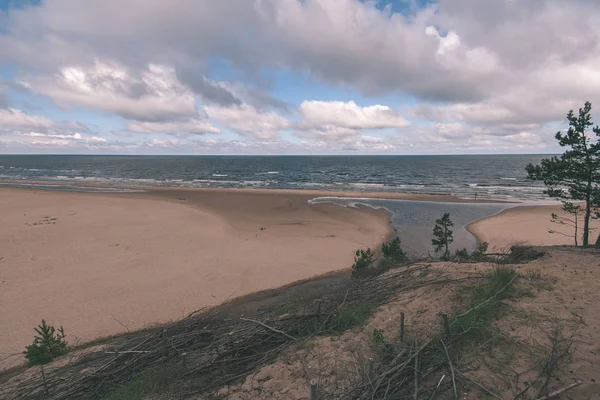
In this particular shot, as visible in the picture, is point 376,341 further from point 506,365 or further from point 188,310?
point 188,310

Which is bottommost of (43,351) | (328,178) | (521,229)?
(43,351)

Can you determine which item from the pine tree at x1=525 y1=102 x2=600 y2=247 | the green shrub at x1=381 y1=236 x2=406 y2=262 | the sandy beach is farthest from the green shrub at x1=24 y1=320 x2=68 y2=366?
the pine tree at x1=525 y1=102 x2=600 y2=247

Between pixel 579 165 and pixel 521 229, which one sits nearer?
pixel 579 165

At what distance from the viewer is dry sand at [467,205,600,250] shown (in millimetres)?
20797

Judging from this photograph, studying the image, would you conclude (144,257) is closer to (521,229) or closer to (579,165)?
(579,165)

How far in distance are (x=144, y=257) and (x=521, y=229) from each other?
90.1 feet

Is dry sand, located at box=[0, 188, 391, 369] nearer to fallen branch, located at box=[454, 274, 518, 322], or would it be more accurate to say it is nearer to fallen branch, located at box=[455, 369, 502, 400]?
fallen branch, located at box=[454, 274, 518, 322]

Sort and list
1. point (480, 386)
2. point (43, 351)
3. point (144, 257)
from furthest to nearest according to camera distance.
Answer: point (144, 257)
point (43, 351)
point (480, 386)

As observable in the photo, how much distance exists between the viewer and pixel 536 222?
85.8 feet

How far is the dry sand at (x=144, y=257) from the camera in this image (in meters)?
11.6

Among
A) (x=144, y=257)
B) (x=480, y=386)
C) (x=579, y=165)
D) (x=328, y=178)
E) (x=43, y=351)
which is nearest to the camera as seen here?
(x=480, y=386)

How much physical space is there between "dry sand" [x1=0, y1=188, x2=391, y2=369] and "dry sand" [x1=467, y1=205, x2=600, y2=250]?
7.43m

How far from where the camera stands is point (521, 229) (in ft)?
78.8

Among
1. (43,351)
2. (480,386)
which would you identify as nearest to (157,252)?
(43,351)
